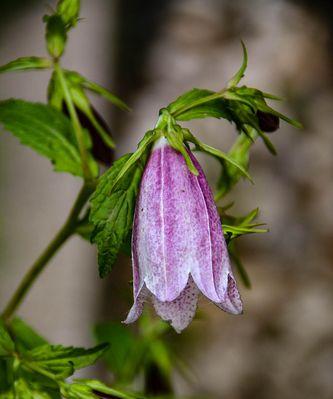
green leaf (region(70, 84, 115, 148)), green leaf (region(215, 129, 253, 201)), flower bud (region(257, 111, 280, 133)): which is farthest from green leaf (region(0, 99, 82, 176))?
flower bud (region(257, 111, 280, 133))

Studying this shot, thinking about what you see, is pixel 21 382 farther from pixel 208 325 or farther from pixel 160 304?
pixel 208 325

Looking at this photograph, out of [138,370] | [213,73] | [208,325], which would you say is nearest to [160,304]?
[138,370]

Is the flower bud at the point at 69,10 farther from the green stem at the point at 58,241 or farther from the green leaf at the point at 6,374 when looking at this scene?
the green leaf at the point at 6,374

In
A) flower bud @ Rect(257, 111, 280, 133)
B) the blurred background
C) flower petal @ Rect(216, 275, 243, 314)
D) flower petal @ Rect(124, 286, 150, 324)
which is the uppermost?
flower bud @ Rect(257, 111, 280, 133)

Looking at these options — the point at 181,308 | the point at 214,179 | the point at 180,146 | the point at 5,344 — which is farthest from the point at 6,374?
the point at 214,179

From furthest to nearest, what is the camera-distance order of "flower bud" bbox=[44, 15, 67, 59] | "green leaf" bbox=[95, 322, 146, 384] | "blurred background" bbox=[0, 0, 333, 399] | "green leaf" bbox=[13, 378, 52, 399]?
1. "blurred background" bbox=[0, 0, 333, 399]
2. "green leaf" bbox=[95, 322, 146, 384]
3. "flower bud" bbox=[44, 15, 67, 59]
4. "green leaf" bbox=[13, 378, 52, 399]

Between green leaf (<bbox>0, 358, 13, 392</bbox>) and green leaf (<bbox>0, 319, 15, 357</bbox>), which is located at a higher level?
green leaf (<bbox>0, 319, 15, 357</bbox>)

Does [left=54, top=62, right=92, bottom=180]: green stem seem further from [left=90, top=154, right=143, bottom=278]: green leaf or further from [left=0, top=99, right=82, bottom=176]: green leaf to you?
[left=90, top=154, right=143, bottom=278]: green leaf
